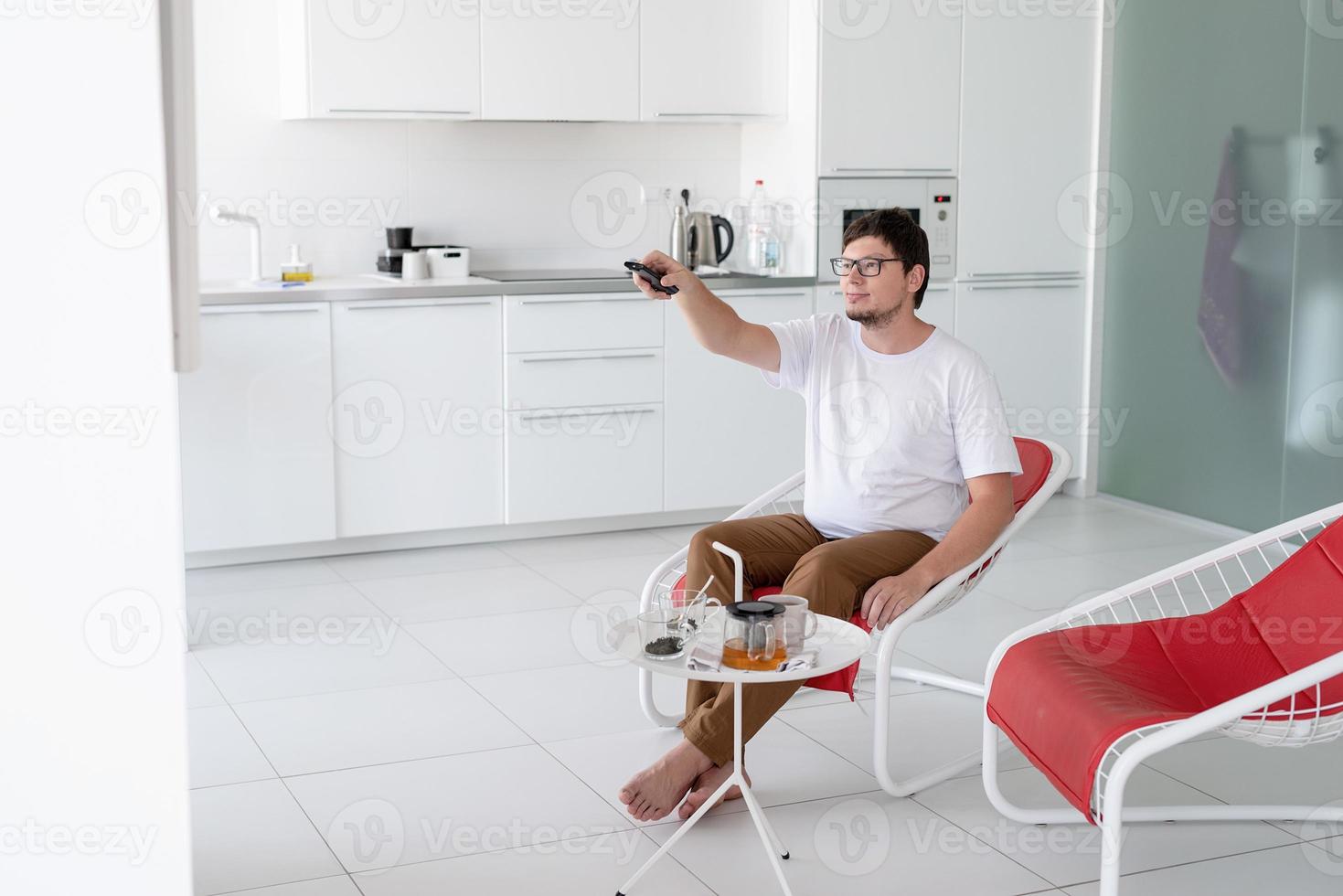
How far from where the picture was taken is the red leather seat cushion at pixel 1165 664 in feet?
7.61

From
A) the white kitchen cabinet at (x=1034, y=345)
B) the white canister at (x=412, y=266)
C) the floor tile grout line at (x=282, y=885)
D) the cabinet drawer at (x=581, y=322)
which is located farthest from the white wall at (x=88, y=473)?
the white kitchen cabinet at (x=1034, y=345)

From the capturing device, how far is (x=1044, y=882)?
8.20 ft

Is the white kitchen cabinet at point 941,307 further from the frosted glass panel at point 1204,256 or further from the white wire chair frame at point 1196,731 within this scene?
the white wire chair frame at point 1196,731

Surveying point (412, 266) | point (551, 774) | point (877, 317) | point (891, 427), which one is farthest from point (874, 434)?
point (412, 266)

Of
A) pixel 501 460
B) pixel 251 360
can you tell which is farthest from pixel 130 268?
pixel 501 460

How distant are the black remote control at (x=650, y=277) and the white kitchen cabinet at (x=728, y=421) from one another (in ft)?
6.73

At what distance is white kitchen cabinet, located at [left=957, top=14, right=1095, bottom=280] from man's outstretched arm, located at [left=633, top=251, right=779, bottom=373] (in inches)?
100

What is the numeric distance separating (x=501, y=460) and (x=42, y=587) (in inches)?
129

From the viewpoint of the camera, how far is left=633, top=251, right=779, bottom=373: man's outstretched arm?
9.66 feet

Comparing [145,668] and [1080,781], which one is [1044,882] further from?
[145,668]
